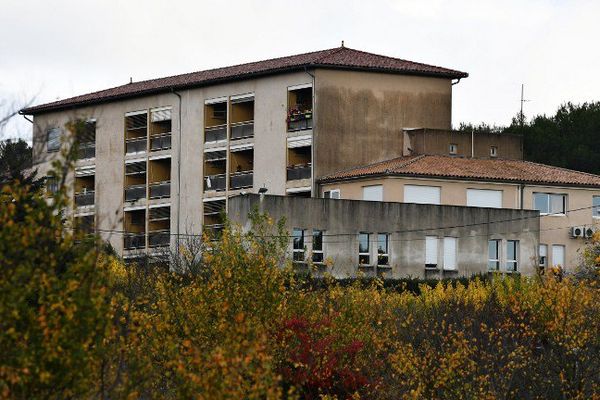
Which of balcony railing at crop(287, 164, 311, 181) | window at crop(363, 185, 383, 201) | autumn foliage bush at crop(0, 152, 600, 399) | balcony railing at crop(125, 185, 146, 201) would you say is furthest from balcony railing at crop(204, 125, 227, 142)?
autumn foliage bush at crop(0, 152, 600, 399)

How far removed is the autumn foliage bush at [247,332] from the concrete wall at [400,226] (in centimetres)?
1053

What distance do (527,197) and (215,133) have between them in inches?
604

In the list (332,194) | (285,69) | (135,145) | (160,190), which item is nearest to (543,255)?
(332,194)

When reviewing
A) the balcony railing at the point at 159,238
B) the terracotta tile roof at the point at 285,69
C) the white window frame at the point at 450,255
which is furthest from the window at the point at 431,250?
the balcony railing at the point at 159,238

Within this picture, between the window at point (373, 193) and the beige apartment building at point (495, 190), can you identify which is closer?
the beige apartment building at point (495, 190)

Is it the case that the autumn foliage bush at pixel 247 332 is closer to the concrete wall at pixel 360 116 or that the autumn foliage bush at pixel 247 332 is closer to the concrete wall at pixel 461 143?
the concrete wall at pixel 360 116

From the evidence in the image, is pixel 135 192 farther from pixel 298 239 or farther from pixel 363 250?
pixel 363 250

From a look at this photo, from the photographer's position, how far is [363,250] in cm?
5612

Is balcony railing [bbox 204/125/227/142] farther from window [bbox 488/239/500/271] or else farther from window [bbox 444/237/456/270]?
window [bbox 488/239/500/271]

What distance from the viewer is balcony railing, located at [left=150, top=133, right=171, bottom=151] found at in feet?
223

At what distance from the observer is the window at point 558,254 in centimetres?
6125

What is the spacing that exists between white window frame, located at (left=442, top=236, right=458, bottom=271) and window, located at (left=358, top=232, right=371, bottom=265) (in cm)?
340

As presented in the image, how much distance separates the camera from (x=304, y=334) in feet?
84.8

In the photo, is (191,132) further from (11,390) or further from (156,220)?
(11,390)
